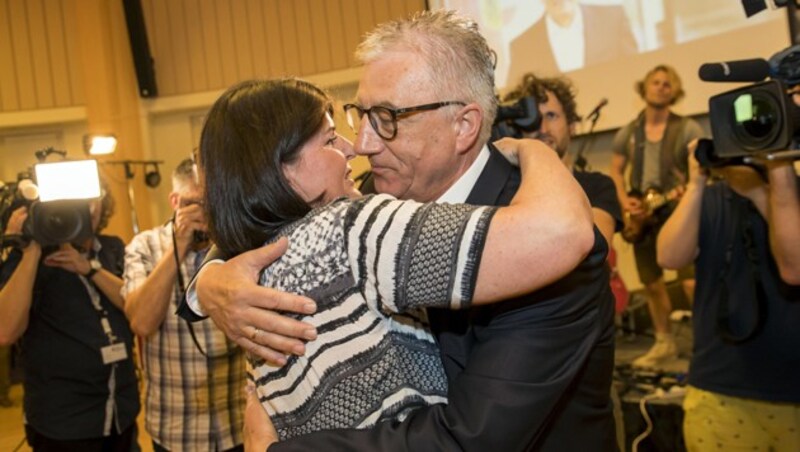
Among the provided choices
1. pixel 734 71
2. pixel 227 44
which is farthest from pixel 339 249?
pixel 227 44

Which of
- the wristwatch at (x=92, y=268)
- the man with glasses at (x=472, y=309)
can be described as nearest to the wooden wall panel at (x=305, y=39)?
the wristwatch at (x=92, y=268)

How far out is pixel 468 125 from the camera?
3.71 feet

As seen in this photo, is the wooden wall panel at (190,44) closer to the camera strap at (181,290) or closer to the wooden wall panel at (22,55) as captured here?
the wooden wall panel at (22,55)

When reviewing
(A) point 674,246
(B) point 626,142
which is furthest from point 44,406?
(B) point 626,142

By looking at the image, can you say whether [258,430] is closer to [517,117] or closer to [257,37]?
[517,117]

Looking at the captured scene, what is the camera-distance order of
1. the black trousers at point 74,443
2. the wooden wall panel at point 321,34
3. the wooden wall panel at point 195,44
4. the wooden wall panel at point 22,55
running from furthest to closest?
the wooden wall panel at point 195,44 → the wooden wall panel at point 22,55 → the wooden wall panel at point 321,34 → the black trousers at point 74,443

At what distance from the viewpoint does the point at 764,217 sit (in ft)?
6.15

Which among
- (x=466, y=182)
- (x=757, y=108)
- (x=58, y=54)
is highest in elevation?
(x=58, y=54)

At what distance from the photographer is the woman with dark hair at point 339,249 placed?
32.3 inches

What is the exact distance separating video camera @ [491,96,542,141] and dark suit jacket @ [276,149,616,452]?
55 centimetres

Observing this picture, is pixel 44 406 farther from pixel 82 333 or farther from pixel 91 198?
pixel 91 198

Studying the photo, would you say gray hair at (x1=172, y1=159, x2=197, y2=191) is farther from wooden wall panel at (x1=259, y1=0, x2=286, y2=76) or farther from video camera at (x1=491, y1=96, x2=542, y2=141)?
wooden wall panel at (x1=259, y1=0, x2=286, y2=76)

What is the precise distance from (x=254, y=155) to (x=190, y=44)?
6598 mm

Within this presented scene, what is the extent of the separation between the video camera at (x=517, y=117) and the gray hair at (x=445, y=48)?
0.31 metres
